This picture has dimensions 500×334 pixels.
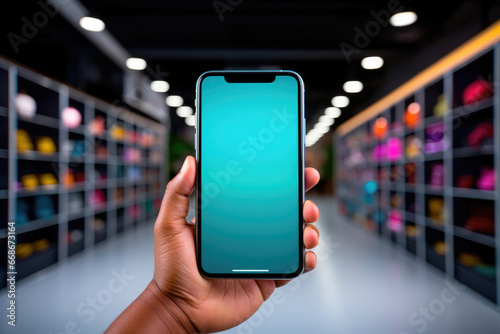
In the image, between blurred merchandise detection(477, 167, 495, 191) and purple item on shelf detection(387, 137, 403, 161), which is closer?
blurred merchandise detection(477, 167, 495, 191)

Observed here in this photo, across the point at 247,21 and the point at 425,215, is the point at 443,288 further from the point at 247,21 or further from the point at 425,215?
the point at 247,21

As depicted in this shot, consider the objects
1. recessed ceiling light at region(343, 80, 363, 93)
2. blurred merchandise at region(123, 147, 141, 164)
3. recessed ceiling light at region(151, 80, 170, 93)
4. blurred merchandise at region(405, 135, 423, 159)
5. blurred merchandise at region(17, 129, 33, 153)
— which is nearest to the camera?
blurred merchandise at region(17, 129, 33, 153)

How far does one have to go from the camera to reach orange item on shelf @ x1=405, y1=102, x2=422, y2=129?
480 centimetres

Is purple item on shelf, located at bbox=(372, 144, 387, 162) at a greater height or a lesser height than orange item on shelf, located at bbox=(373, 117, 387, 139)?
lesser

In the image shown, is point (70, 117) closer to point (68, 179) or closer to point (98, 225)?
point (68, 179)

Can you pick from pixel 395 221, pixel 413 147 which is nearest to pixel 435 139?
pixel 413 147

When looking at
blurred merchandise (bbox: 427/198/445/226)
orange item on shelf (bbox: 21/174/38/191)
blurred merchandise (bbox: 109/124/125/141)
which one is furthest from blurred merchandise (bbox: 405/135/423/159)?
blurred merchandise (bbox: 109/124/125/141)

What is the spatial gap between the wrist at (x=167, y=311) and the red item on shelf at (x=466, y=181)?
11.5ft

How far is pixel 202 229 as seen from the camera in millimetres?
1141

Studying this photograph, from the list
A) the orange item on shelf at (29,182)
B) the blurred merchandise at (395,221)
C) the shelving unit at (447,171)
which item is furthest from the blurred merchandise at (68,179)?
the blurred merchandise at (395,221)

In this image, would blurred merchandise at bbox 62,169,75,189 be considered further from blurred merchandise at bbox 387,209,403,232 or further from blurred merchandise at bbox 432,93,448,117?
blurred merchandise at bbox 387,209,403,232

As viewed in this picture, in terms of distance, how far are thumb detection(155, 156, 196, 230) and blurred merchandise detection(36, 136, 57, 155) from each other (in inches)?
146

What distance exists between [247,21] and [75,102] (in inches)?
114

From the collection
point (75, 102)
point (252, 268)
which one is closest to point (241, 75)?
point (252, 268)
